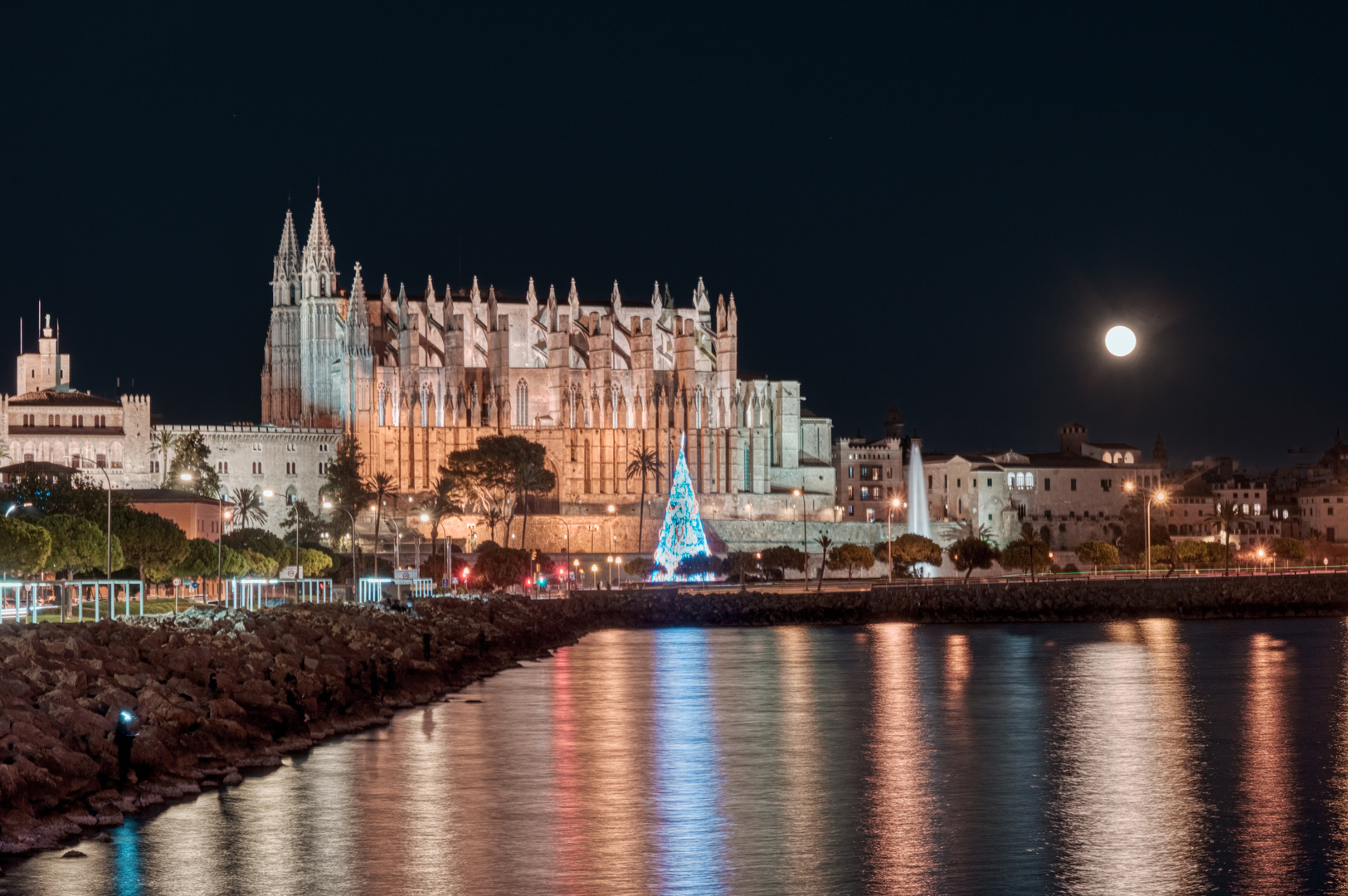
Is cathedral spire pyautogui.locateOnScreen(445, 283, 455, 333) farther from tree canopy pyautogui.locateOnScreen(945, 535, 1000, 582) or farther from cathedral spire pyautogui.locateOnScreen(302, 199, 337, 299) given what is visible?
tree canopy pyautogui.locateOnScreen(945, 535, 1000, 582)

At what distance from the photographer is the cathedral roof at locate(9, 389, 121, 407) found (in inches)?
3531

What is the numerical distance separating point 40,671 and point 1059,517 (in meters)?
93.6

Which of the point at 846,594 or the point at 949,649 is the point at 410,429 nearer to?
the point at 846,594

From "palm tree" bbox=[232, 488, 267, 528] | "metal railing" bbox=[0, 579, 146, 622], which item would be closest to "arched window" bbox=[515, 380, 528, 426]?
"palm tree" bbox=[232, 488, 267, 528]

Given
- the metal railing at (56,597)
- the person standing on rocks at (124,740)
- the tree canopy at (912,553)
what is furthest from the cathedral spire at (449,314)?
the person standing on rocks at (124,740)

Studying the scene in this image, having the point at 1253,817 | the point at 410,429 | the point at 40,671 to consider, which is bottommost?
the point at 1253,817

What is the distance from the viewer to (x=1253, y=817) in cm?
2041

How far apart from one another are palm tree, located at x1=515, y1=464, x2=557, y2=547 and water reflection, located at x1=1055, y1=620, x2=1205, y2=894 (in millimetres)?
48173

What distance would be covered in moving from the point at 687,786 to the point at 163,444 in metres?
73.5

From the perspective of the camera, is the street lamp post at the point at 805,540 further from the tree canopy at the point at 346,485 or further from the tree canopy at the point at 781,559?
the tree canopy at the point at 346,485

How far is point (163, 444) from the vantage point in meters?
91.1

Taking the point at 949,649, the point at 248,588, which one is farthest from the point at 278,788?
the point at 248,588

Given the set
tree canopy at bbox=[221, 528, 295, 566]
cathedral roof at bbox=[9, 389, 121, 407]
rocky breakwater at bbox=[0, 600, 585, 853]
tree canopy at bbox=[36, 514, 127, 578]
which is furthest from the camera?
cathedral roof at bbox=[9, 389, 121, 407]

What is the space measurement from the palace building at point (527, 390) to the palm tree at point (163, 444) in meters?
5.79
